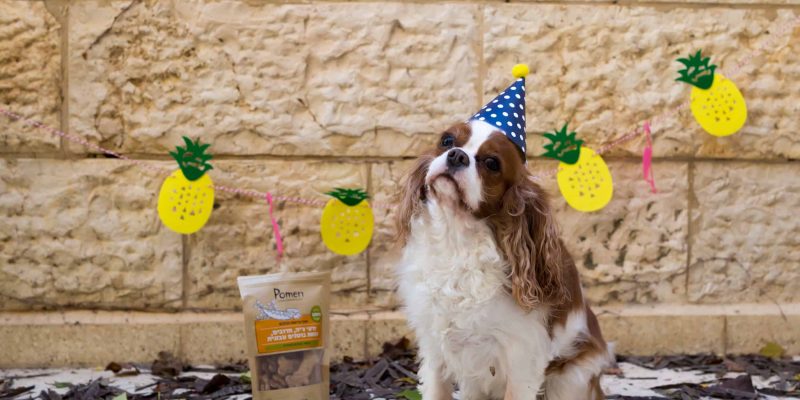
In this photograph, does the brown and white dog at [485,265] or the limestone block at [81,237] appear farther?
the limestone block at [81,237]

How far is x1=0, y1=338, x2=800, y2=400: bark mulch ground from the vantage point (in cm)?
355

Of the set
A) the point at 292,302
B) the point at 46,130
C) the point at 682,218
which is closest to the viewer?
the point at 292,302

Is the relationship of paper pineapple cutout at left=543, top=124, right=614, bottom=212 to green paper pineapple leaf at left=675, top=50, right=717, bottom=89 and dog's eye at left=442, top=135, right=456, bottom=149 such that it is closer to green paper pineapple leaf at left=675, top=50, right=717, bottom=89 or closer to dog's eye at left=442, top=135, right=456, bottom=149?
green paper pineapple leaf at left=675, top=50, right=717, bottom=89

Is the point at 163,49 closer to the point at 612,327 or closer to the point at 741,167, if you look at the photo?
the point at 612,327

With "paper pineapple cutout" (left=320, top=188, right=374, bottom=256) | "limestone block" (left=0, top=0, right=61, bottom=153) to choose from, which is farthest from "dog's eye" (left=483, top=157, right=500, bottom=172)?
"limestone block" (left=0, top=0, right=61, bottom=153)

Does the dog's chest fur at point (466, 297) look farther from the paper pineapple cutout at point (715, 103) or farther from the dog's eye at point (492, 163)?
the paper pineapple cutout at point (715, 103)

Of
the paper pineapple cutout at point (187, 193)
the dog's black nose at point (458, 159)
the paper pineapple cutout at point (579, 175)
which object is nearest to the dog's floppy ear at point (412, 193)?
the dog's black nose at point (458, 159)

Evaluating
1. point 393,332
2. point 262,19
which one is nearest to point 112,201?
point 262,19

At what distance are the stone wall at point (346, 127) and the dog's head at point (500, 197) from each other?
1.35 metres

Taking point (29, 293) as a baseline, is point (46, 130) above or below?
above

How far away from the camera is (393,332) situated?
4.15 metres

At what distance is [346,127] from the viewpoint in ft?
13.3

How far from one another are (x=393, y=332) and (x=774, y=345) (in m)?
2.00

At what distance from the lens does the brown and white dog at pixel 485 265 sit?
2691mm
